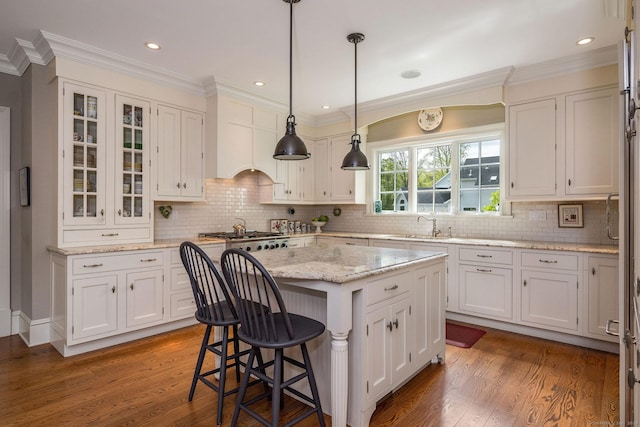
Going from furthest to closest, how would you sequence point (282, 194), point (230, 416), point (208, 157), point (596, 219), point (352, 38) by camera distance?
point (282, 194)
point (208, 157)
point (596, 219)
point (352, 38)
point (230, 416)

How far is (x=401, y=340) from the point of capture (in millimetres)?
2324

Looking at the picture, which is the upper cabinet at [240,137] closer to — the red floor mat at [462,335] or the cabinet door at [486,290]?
the cabinet door at [486,290]

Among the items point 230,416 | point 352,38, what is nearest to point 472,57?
point 352,38

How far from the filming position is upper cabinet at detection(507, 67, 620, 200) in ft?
10.8

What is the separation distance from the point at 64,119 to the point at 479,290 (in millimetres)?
4337

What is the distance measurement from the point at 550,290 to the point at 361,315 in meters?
2.39

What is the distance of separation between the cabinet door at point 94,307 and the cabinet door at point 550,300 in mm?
3874

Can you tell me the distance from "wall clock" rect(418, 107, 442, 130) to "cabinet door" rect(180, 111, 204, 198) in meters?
2.82

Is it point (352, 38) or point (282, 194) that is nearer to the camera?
point (352, 38)

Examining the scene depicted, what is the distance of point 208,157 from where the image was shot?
13.9ft

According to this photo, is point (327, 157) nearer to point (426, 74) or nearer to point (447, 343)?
point (426, 74)

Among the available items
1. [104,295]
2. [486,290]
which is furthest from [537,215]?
[104,295]

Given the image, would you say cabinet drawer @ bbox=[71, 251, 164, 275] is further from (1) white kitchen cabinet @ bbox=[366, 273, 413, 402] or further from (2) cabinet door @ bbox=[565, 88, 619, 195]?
(2) cabinet door @ bbox=[565, 88, 619, 195]

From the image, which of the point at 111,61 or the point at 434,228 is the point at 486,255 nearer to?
the point at 434,228
